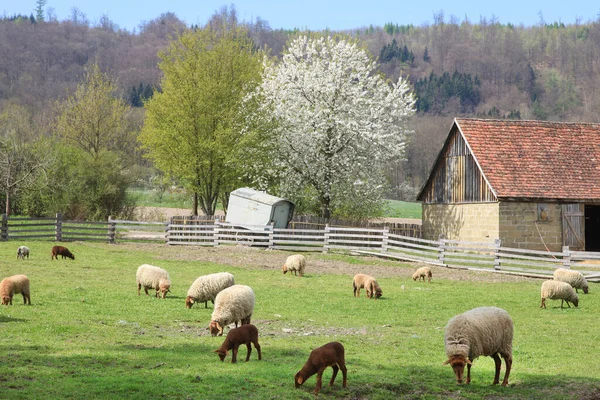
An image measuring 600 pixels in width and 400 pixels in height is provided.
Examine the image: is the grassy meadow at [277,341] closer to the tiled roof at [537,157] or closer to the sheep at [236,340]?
the sheep at [236,340]

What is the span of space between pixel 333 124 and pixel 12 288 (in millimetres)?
26290

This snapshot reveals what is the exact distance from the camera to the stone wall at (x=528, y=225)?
106ft

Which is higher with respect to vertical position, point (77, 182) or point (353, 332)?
point (77, 182)

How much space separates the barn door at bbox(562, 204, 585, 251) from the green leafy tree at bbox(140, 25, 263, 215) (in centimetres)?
1795

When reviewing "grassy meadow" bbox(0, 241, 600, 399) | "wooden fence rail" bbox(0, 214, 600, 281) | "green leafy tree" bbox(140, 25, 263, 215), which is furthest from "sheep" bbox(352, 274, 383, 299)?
"green leafy tree" bbox(140, 25, 263, 215)

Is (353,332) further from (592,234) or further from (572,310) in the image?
(592,234)

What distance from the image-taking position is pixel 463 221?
3553 centimetres

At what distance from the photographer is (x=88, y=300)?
17047 millimetres

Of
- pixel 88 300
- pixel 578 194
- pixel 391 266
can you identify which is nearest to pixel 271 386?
pixel 88 300

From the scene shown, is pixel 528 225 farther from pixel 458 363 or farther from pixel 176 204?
pixel 176 204

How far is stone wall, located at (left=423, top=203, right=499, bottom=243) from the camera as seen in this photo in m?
33.1

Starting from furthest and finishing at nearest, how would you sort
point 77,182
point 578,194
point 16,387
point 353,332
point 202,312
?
point 77,182 < point 578,194 < point 202,312 < point 353,332 < point 16,387

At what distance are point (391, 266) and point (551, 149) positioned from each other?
37.2 feet

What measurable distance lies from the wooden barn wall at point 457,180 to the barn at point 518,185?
0.16ft
